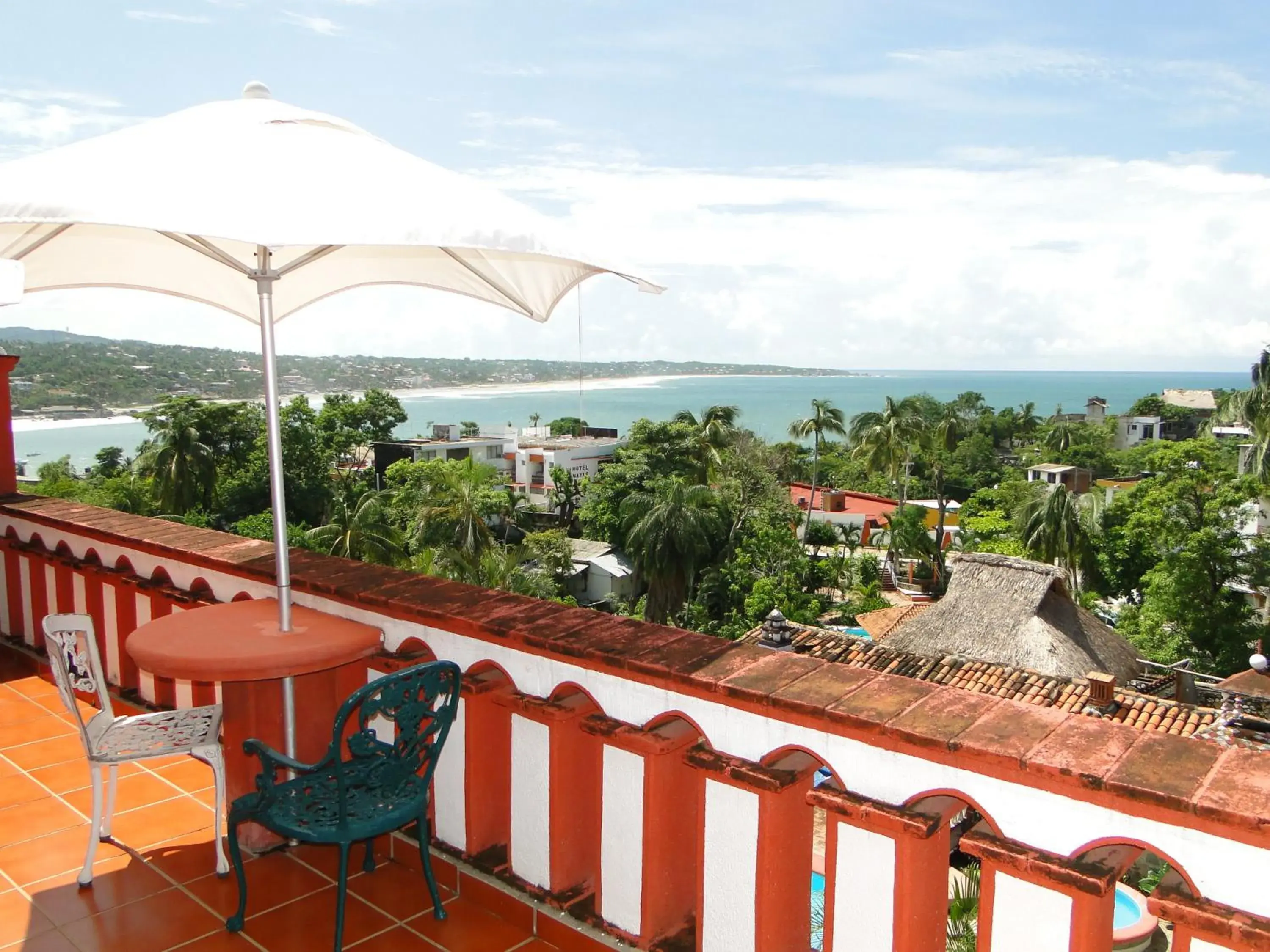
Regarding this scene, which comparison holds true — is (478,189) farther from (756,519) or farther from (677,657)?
(756,519)

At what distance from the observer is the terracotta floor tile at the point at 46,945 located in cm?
212

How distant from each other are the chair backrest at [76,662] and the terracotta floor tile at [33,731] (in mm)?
986

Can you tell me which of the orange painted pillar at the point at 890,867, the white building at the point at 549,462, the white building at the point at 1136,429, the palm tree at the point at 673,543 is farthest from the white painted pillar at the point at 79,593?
the white building at the point at 1136,429

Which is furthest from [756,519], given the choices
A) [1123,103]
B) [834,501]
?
[1123,103]

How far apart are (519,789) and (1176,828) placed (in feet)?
4.69

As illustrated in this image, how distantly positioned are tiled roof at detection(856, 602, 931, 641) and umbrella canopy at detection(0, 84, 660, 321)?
76.5ft

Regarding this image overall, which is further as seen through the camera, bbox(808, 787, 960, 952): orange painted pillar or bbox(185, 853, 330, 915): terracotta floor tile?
bbox(185, 853, 330, 915): terracotta floor tile

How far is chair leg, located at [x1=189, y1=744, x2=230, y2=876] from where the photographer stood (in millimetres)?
2443

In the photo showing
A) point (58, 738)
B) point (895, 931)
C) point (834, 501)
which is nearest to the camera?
point (895, 931)

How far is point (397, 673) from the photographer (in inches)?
75.0

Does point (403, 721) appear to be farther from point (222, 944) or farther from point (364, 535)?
point (364, 535)

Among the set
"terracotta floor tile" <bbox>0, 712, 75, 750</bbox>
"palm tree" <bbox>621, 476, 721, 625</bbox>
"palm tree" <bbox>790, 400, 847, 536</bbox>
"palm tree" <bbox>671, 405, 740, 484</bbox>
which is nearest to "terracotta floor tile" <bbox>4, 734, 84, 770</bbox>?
"terracotta floor tile" <bbox>0, 712, 75, 750</bbox>

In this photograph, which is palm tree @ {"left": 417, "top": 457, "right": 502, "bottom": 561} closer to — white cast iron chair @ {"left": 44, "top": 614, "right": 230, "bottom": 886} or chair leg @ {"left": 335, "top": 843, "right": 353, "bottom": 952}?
white cast iron chair @ {"left": 44, "top": 614, "right": 230, "bottom": 886}

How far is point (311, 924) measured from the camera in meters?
2.23
